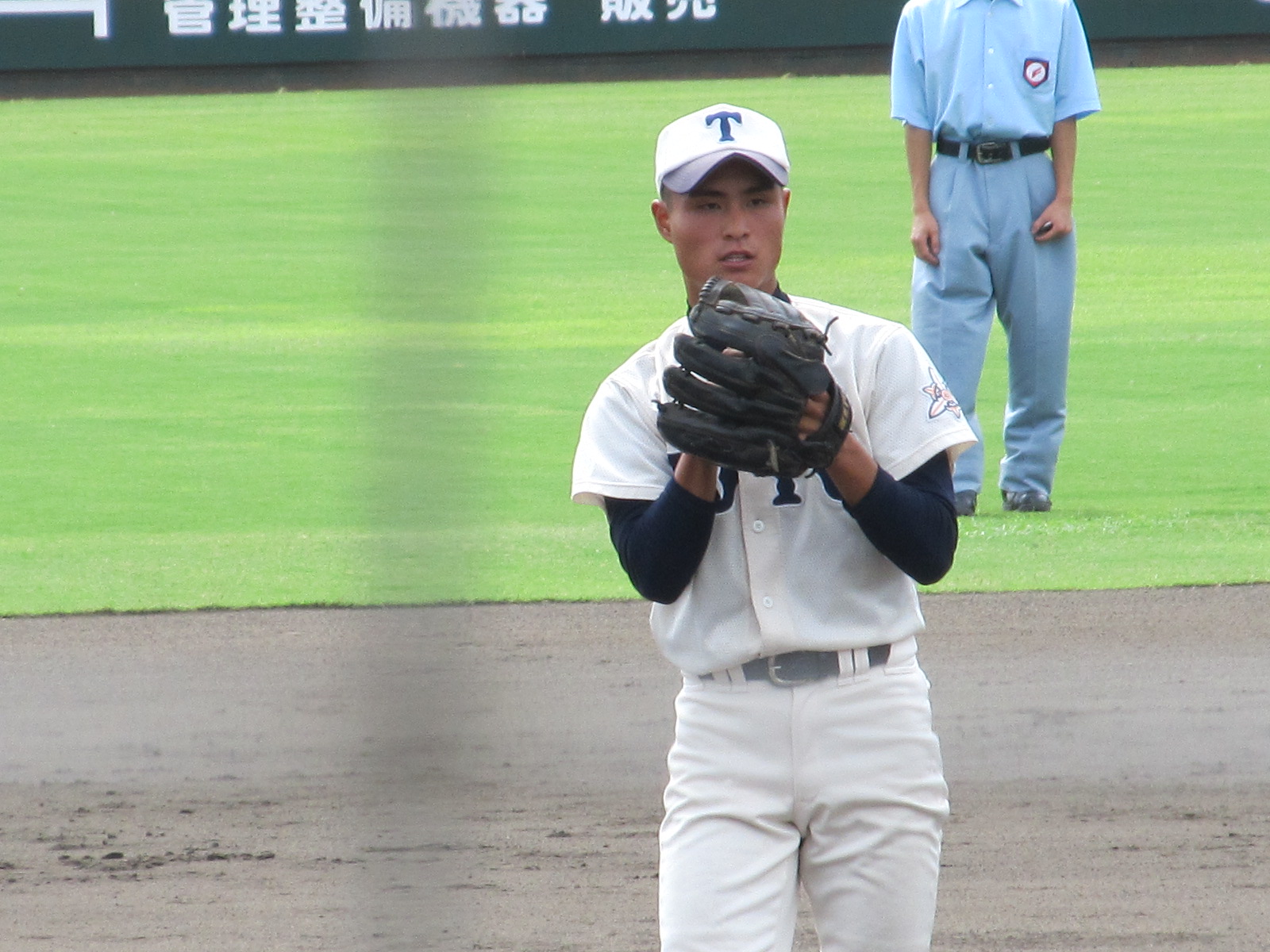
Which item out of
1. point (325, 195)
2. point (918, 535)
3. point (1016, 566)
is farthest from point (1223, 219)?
point (918, 535)

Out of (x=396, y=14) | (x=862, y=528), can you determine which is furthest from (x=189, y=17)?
(x=396, y=14)

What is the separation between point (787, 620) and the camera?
209 cm

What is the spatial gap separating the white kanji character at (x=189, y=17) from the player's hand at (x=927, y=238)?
14.5 m

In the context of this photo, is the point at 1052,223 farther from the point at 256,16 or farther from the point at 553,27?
the point at 256,16

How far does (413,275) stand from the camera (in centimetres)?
115

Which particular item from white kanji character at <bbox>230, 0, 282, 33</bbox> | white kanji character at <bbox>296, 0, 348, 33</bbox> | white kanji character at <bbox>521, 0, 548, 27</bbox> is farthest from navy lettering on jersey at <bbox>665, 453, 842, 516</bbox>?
white kanji character at <bbox>230, 0, 282, 33</bbox>

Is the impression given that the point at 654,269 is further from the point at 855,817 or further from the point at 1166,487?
the point at 855,817

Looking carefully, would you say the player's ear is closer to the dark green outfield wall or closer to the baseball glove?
the baseball glove

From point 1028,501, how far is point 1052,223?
86 centimetres

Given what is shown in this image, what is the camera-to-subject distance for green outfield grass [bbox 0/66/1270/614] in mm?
1204

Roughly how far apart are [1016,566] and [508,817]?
210cm

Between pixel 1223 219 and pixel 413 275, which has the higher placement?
pixel 413 275

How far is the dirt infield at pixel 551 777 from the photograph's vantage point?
324 cm

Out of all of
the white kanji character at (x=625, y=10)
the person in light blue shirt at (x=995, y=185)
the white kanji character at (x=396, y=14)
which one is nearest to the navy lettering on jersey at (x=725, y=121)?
the white kanji character at (x=396, y=14)
